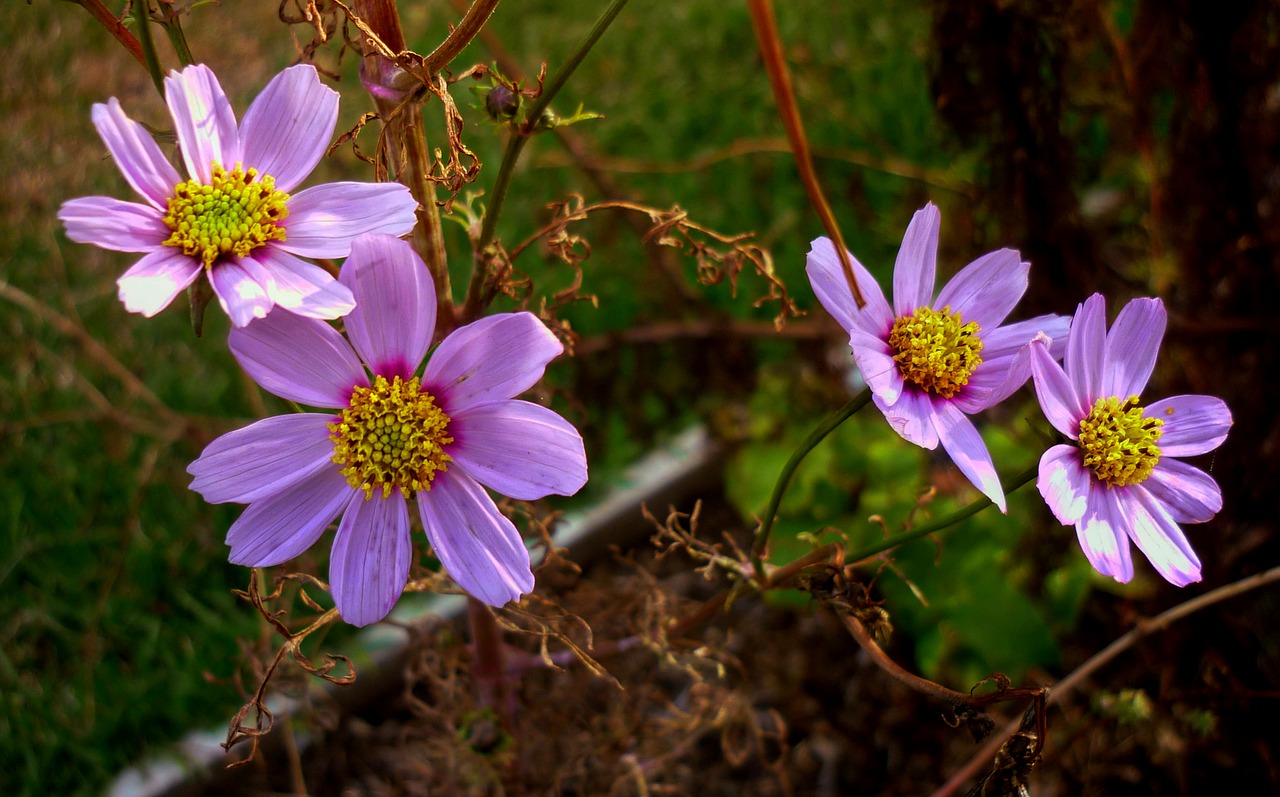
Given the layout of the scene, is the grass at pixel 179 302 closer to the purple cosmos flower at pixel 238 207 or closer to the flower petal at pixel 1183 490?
the purple cosmos flower at pixel 238 207

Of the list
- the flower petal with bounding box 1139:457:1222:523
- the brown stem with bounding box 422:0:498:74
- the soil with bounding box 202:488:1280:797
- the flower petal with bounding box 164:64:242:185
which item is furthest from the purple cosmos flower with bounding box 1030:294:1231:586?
the flower petal with bounding box 164:64:242:185

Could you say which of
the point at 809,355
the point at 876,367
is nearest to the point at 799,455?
the point at 876,367

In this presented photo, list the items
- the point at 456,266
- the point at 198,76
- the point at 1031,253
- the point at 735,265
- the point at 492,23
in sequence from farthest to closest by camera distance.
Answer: the point at 492,23 → the point at 456,266 → the point at 1031,253 → the point at 735,265 → the point at 198,76

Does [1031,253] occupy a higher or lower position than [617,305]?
higher

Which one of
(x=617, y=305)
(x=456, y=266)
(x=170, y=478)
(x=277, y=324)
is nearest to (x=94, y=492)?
(x=170, y=478)

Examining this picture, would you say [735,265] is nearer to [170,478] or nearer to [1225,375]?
[1225,375]

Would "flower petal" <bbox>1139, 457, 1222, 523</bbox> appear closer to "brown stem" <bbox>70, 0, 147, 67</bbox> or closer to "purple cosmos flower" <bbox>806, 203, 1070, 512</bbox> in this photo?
"purple cosmos flower" <bbox>806, 203, 1070, 512</bbox>
